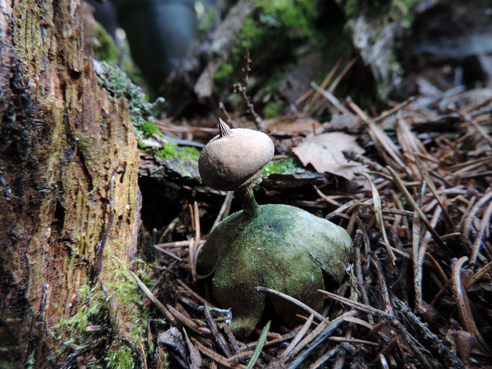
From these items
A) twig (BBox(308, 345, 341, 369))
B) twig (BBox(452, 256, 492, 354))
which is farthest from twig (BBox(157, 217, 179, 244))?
twig (BBox(452, 256, 492, 354))

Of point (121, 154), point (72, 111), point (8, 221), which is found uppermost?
point (72, 111)

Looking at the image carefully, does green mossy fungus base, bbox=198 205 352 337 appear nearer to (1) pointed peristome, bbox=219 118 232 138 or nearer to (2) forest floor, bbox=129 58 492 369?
(2) forest floor, bbox=129 58 492 369

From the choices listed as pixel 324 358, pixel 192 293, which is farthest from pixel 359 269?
pixel 192 293

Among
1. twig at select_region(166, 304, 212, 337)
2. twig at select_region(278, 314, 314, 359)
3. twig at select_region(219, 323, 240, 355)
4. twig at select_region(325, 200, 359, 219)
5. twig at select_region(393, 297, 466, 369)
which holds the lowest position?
twig at select_region(393, 297, 466, 369)

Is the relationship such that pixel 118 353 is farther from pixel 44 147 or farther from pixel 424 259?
pixel 424 259

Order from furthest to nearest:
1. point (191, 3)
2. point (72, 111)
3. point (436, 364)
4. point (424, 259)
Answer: point (191, 3) < point (424, 259) < point (72, 111) < point (436, 364)

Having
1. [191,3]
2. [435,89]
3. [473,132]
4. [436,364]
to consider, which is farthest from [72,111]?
[191,3]

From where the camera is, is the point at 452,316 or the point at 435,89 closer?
the point at 452,316
